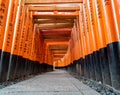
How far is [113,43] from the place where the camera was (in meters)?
4.44

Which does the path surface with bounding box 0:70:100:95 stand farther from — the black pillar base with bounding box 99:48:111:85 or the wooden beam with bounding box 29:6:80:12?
the wooden beam with bounding box 29:6:80:12

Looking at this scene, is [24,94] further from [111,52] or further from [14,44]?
[14,44]

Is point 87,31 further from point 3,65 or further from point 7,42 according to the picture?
point 3,65

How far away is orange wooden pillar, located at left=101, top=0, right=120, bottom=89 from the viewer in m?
4.30

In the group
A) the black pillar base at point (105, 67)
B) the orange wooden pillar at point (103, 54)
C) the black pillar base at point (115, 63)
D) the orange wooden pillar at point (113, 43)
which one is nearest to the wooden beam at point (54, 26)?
the orange wooden pillar at point (103, 54)

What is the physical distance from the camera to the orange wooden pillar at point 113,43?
169 inches

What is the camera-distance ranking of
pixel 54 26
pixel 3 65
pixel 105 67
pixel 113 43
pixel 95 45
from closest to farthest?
pixel 113 43 → pixel 105 67 → pixel 95 45 → pixel 3 65 → pixel 54 26

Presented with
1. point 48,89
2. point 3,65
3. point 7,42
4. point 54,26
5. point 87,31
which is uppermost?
point 54,26

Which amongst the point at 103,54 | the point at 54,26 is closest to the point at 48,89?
the point at 103,54

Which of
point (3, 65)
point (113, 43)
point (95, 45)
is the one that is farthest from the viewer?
point (3, 65)

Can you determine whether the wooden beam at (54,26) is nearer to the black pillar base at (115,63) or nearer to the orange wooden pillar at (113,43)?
the orange wooden pillar at (113,43)

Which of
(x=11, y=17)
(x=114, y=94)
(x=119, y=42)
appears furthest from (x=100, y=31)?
(x=11, y=17)

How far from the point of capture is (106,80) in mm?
5219

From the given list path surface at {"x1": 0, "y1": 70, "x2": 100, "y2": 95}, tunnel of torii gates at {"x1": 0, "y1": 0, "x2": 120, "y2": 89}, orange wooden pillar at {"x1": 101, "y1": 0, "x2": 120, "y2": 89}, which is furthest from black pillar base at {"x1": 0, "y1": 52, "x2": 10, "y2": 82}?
orange wooden pillar at {"x1": 101, "y1": 0, "x2": 120, "y2": 89}
